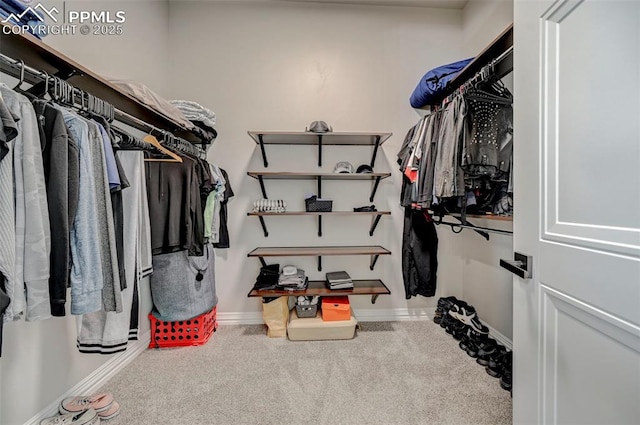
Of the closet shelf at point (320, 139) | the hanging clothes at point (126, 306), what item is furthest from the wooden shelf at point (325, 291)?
the closet shelf at point (320, 139)

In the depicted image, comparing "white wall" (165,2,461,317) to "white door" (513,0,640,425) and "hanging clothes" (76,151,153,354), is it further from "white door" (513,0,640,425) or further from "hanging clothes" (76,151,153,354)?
"white door" (513,0,640,425)

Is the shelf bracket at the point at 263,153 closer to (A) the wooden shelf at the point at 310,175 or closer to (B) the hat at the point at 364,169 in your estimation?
(A) the wooden shelf at the point at 310,175

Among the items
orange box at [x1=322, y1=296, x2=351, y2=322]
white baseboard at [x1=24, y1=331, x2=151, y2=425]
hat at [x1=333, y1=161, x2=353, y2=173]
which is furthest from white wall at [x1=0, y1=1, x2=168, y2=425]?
hat at [x1=333, y1=161, x2=353, y2=173]

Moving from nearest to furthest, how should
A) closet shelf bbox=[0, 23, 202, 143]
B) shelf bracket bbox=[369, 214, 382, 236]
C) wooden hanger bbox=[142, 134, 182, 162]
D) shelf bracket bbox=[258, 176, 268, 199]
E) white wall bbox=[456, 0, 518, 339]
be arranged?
closet shelf bbox=[0, 23, 202, 143] < wooden hanger bbox=[142, 134, 182, 162] < white wall bbox=[456, 0, 518, 339] < shelf bracket bbox=[258, 176, 268, 199] < shelf bracket bbox=[369, 214, 382, 236]

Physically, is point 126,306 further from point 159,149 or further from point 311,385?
point 311,385

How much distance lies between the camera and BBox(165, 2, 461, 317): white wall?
2424 millimetres

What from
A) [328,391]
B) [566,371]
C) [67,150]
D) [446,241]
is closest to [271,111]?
[67,150]

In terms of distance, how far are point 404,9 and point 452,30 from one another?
0.51 metres

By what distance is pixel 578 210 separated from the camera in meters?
0.65

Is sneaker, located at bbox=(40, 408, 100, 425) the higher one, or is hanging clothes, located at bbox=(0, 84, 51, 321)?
hanging clothes, located at bbox=(0, 84, 51, 321)

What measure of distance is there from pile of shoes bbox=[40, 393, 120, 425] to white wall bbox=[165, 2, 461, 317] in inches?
42.6

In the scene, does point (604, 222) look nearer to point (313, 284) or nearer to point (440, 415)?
point (440, 415)

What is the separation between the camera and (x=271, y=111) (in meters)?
2.45

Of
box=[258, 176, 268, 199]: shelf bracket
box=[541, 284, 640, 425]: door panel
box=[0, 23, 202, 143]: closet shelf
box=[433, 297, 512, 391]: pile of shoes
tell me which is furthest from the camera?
box=[258, 176, 268, 199]: shelf bracket
